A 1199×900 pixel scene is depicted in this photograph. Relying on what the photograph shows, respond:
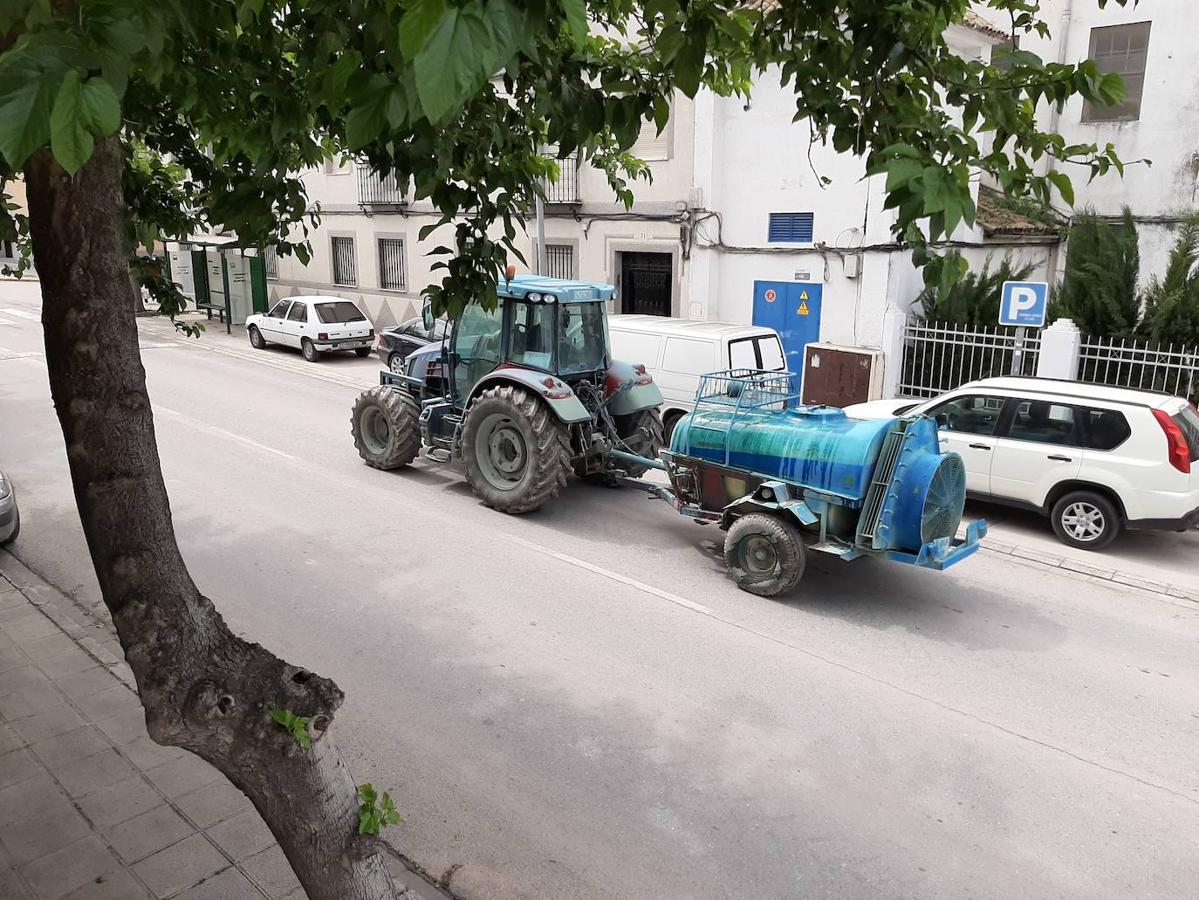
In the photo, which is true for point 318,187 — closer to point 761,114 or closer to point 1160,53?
point 761,114

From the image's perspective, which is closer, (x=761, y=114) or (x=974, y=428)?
(x=974, y=428)

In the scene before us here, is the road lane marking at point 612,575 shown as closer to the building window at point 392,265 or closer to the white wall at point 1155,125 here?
the white wall at point 1155,125

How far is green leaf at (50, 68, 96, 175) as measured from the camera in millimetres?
1710

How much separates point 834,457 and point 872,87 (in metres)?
3.99

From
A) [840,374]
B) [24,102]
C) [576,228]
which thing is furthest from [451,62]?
[576,228]

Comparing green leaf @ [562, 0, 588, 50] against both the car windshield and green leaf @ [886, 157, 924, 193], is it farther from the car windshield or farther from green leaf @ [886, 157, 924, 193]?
the car windshield

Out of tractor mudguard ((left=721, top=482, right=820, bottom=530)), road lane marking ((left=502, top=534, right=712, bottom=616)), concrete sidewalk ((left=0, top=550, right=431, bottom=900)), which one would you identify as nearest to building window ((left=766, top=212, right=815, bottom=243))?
tractor mudguard ((left=721, top=482, right=820, bottom=530))

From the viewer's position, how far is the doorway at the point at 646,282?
17797mm

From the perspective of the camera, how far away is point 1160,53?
14820mm

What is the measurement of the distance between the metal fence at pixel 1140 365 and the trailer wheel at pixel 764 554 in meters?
6.55

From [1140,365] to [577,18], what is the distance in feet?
42.7

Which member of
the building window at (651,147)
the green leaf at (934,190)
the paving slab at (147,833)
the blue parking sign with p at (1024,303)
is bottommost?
the paving slab at (147,833)

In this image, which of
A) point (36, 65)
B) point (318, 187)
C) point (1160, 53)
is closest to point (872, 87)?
point (36, 65)

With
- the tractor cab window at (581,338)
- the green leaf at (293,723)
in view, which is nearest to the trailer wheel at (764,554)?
the tractor cab window at (581,338)
